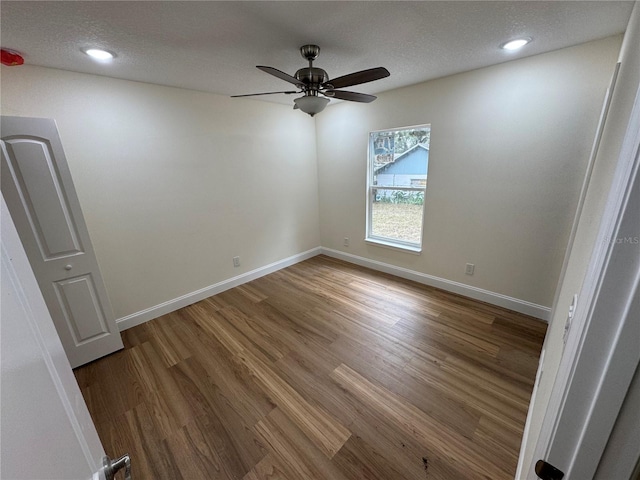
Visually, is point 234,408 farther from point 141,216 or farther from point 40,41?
point 40,41

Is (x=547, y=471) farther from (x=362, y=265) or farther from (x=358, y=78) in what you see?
(x=362, y=265)

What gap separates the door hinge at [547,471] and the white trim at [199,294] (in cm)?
324

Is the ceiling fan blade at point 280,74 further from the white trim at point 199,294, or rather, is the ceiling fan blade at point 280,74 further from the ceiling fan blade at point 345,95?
the white trim at point 199,294

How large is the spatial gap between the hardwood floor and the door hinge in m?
1.09

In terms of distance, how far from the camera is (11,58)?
171 cm

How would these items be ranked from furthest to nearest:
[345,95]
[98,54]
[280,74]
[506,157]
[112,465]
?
1. [506,157]
2. [345,95]
3. [98,54]
4. [280,74]
5. [112,465]

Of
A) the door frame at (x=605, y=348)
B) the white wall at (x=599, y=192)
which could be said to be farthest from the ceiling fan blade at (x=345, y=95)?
the door frame at (x=605, y=348)

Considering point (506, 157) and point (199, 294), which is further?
point (199, 294)

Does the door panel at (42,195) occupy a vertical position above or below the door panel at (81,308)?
above

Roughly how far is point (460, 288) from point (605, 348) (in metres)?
2.88

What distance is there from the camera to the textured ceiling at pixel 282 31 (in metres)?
1.40

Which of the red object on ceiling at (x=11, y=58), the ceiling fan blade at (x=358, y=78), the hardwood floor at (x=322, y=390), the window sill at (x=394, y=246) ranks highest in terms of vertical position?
the red object on ceiling at (x=11, y=58)

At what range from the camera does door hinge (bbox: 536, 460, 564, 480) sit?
51 cm

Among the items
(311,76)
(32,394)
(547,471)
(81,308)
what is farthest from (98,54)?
(547,471)
